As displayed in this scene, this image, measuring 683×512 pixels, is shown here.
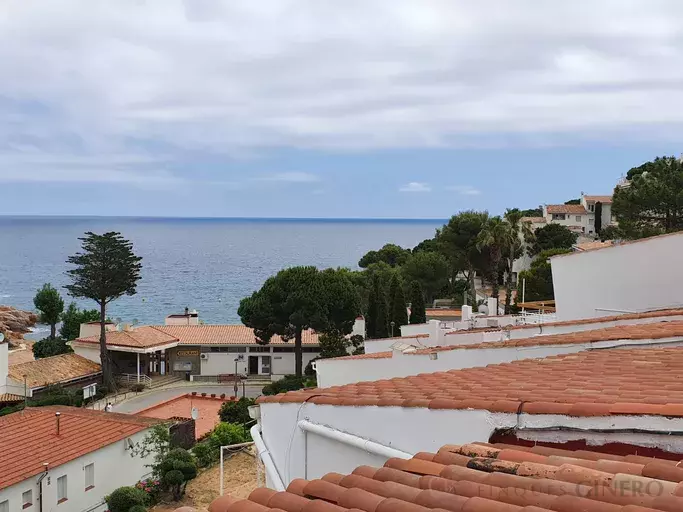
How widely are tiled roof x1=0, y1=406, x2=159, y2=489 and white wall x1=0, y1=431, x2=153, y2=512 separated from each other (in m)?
0.20

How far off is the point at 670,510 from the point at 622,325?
9803 mm

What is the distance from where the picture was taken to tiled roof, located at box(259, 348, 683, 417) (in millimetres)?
4016

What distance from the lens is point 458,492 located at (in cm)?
308

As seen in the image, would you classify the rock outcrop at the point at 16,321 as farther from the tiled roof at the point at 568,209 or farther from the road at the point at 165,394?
the tiled roof at the point at 568,209

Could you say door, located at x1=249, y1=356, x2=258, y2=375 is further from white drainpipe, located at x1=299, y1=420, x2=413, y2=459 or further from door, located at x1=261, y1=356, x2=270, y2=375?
white drainpipe, located at x1=299, y1=420, x2=413, y2=459

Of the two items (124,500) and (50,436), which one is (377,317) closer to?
(50,436)

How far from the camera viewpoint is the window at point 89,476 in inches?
657

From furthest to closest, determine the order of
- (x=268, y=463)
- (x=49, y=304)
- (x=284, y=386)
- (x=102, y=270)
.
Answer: (x=49, y=304), (x=102, y=270), (x=284, y=386), (x=268, y=463)

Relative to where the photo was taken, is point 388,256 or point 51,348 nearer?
point 51,348

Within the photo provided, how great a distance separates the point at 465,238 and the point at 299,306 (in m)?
21.3

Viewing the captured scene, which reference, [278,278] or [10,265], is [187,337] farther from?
[10,265]

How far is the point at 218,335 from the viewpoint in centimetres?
4394

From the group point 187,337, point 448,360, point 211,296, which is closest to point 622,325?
point 448,360

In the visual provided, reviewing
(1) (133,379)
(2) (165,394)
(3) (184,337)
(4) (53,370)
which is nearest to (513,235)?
(3) (184,337)
